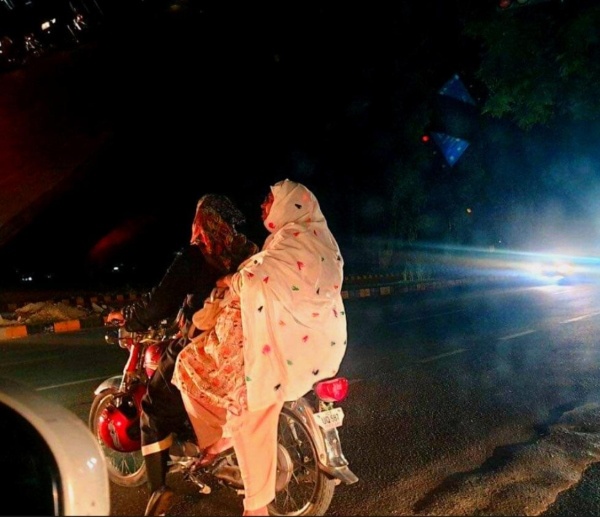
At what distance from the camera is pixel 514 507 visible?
10.9ft

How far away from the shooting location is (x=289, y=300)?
2.66 meters

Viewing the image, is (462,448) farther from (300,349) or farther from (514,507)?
(300,349)

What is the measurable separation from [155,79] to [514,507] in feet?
76.2

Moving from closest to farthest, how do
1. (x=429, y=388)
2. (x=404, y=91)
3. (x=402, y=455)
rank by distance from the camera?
(x=402, y=455) < (x=429, y=388) < (x=404, y=91)

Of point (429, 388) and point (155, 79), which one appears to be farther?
point (155, 79)

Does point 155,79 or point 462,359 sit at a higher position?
point 155,79

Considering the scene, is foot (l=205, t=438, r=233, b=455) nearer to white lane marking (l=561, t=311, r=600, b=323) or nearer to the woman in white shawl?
the woman in white shawl

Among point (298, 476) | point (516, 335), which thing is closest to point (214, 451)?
point (298, 476)

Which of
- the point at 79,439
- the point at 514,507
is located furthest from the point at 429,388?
the point at 79,439

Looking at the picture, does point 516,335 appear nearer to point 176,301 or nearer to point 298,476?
point 298,476

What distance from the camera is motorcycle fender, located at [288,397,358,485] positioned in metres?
3.02

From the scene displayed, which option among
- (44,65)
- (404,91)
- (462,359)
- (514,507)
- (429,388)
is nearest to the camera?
(514,507)

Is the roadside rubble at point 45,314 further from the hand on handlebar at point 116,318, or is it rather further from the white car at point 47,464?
the white car at point 47,464

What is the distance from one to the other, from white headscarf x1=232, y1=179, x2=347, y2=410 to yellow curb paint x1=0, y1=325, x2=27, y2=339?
1128 cm
